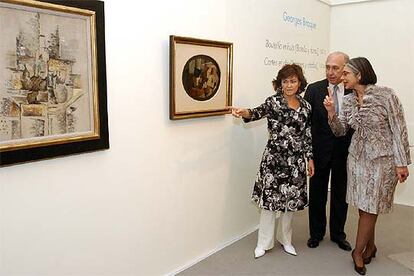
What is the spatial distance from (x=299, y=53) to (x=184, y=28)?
1.72 m

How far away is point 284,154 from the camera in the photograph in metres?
2.83

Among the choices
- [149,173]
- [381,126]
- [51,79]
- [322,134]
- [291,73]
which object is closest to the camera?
[51,79]

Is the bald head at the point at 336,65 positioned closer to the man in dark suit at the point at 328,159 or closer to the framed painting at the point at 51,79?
the man in dark suit at the point at 328,159

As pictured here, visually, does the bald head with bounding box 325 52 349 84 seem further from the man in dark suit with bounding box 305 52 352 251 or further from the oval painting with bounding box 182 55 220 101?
the oval painting with bounding box 182 55 220 101

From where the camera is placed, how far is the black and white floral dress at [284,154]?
9.16 feet

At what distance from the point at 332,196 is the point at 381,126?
864 millimetres

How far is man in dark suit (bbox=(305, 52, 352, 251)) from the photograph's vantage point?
298 centimetres

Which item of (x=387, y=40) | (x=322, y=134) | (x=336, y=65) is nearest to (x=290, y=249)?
(x=322, y=134)

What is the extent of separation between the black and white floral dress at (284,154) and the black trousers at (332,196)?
26 centimetres

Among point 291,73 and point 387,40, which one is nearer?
point 291,73

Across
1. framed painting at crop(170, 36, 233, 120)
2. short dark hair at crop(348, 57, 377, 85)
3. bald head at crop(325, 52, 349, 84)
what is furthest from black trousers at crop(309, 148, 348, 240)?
framed painting at crop(170, 36, 233, 120)

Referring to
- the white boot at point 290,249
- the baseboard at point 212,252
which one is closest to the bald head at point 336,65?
the white boot at point 290,249

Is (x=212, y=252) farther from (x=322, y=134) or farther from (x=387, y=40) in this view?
(x=387, y=40)

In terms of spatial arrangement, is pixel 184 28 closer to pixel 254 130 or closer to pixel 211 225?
pixel 254 130
